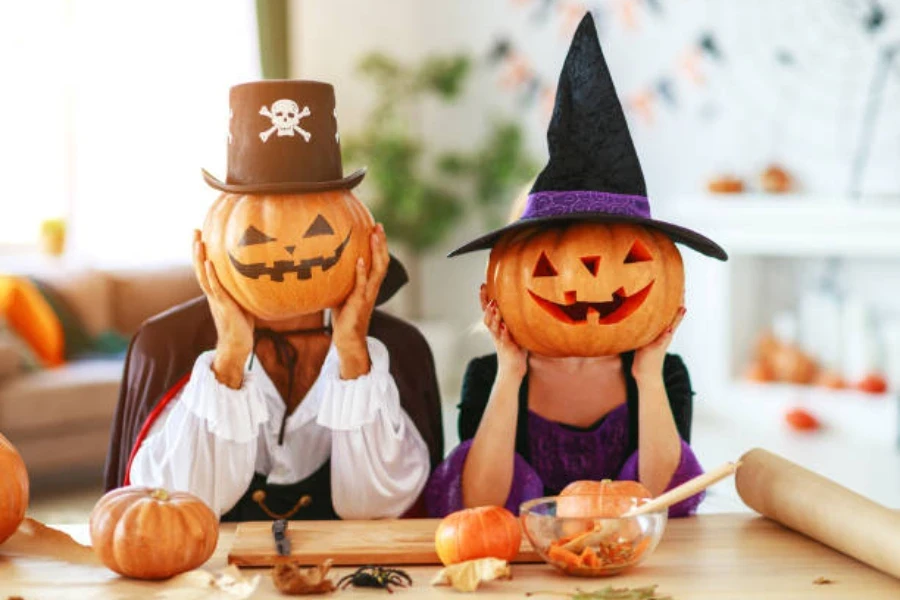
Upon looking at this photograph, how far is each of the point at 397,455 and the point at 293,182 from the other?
51 centimetres

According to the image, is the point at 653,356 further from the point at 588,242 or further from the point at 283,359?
the point at 283,359

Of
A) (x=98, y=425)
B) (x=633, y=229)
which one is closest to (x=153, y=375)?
(x=633, y=229)

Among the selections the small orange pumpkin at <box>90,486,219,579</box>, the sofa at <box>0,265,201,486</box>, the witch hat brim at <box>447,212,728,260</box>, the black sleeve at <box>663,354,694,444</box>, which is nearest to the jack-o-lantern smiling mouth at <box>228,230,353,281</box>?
the witch hat brim at <box>447,212,728,260</box>

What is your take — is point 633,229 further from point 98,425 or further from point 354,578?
point 98,425

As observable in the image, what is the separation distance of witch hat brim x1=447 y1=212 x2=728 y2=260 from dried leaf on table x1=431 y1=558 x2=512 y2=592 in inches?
19.7

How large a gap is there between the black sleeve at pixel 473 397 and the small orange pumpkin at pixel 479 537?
0.48 meters

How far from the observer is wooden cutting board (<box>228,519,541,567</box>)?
1.68 meters

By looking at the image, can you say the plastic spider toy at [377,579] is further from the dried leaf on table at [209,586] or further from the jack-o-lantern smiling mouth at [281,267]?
the jack-o-lantern smiling mouth at [281,267]

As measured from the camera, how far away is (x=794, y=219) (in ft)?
21.7

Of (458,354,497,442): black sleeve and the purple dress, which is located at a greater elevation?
(458,354,497,442): black sleeve

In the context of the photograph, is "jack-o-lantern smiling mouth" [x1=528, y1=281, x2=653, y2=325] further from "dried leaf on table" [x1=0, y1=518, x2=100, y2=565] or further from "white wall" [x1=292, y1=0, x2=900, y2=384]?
"white wall" [x1=292, y1=0, x2=900, y2=384]

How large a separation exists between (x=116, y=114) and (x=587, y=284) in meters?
6.76

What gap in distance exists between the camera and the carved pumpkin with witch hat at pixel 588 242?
1877mm

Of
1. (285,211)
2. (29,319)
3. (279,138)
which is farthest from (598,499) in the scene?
(29,319)
